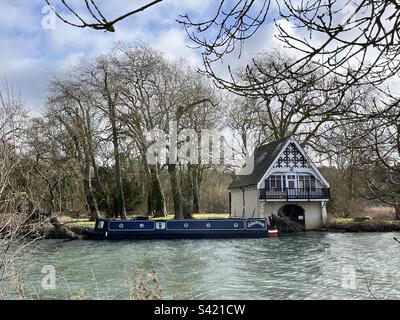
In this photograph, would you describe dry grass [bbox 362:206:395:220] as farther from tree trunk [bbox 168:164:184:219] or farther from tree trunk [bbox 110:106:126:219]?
tree trunk [bbox 110:106:126:219]

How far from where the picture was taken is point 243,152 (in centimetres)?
3569

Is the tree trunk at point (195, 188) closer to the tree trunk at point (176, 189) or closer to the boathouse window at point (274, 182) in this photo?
the tree trunk at point (176, 189)

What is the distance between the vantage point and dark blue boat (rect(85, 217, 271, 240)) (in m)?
27.7

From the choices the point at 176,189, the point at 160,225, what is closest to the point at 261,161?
the point at 176,189

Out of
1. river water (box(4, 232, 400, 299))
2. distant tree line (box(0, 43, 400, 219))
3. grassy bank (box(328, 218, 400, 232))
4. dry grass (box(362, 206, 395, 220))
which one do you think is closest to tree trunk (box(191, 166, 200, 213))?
distant tree line (box(0, 43, 400, 219))

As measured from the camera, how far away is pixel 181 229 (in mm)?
28188

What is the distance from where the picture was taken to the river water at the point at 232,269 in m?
11.1

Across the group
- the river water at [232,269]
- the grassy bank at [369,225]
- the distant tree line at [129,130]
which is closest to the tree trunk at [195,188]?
the distant tree line at [129,130]

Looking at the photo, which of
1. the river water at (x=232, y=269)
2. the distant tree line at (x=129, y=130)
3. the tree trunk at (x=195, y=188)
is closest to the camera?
the river water at (x=232, y=269)

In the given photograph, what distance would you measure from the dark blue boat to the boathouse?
179 inches

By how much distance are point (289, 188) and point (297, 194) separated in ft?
2.31
